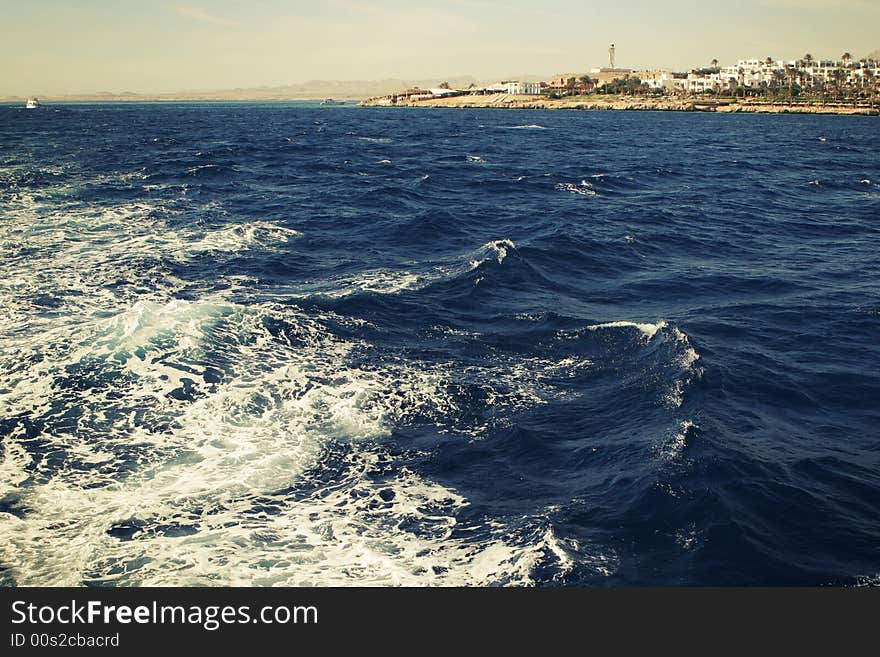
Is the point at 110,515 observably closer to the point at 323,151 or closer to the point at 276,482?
the point at 276,482

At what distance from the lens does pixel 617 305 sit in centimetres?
2494

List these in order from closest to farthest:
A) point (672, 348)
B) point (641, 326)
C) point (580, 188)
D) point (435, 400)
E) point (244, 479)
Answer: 1. point (244, 479)
2. point (435, 400)
3. point (672, 348)
4. point (641, 326)
5. point (580, 188)

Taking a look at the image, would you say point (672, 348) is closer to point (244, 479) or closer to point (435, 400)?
point (435, 400)

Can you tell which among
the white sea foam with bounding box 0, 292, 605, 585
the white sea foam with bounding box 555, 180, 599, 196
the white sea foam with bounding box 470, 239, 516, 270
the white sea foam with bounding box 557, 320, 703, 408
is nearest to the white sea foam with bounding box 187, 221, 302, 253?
the white sea foam with bounding box 470, 239, 516, 270

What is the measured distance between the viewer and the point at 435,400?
17359 millimetres

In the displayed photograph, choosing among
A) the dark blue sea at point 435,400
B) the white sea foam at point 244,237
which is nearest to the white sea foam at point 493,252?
the dark blue sea at point 435,400

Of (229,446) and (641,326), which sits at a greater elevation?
(641,326)

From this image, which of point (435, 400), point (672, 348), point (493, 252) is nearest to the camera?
point (435, 400)

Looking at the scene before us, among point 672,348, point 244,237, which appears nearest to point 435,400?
point 672,348

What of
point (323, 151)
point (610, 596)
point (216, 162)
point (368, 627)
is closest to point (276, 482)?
point (368, 627)

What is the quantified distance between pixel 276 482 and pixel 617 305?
1569 cm

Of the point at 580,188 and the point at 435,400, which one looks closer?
the point at 435,400

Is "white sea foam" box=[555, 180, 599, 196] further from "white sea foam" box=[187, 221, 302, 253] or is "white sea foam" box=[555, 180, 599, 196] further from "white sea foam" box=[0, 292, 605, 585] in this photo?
"white sea foam" box=[0, 292, 605, 585]

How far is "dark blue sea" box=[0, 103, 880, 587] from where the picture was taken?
38.9ft
